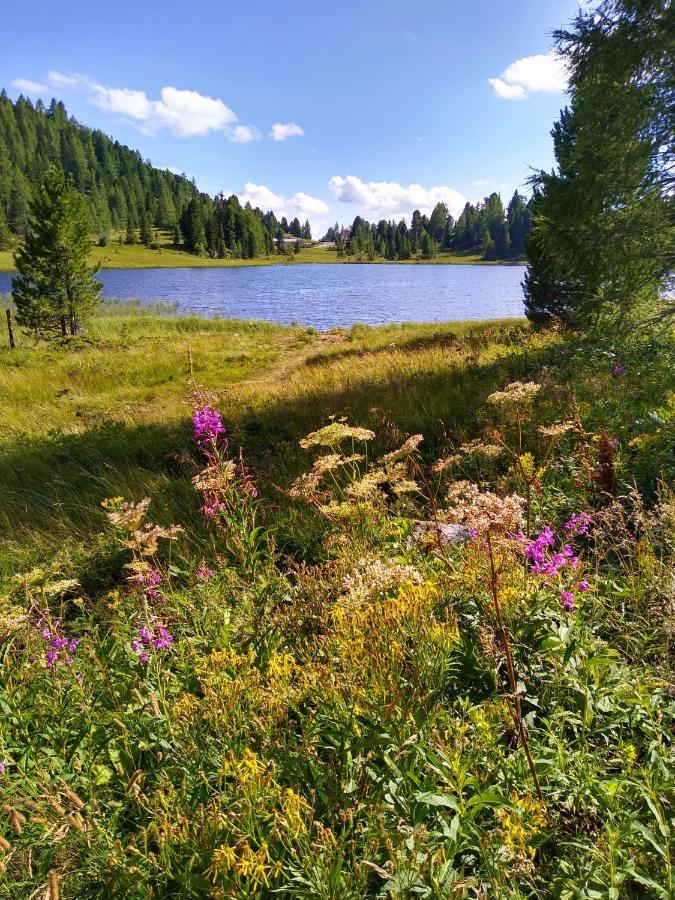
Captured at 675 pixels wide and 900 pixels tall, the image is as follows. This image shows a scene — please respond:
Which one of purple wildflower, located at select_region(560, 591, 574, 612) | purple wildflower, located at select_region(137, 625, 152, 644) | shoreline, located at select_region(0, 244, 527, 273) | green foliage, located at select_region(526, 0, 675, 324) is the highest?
shoreline, located at select_region(0, 244, 527, 273)

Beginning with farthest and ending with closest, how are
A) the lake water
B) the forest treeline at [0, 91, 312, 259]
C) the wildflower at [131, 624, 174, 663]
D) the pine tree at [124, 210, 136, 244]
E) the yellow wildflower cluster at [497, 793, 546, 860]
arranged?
the pine tree at [124, 210, 136, 244] < the forest treeline at [0, 91, 312, 259] < the lake water < the wildflower at [131, 624, 174, 663] < the yellow wildflower cluster at [497, 793, 546, 860]

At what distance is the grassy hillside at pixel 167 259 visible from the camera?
334 ft

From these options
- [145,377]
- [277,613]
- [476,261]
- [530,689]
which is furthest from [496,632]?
[476,261]

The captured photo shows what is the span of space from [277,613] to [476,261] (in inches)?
6280

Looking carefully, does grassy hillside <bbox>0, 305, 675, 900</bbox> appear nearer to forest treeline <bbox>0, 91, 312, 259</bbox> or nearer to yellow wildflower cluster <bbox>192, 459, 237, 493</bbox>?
yellow wildflower cluster <bbox>192, 459, 237, 493</bbox>

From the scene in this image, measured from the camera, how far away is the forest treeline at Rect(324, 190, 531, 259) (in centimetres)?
14500

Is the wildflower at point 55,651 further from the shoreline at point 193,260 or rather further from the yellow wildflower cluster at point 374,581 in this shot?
the shoreline at point 193,260

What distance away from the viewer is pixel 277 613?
2.90m

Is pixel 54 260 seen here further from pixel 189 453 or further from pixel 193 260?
pixel 193 260

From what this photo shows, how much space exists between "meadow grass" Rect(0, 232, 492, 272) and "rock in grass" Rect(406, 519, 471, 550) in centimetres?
8685

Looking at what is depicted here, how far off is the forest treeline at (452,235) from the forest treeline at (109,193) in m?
35.1

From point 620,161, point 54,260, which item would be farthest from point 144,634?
point 54,260

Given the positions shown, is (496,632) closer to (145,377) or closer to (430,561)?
(430,561)

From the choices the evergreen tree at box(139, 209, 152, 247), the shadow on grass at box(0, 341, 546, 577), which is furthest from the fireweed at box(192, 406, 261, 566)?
the evergreen tree at box(139, 209, 152, 247)
